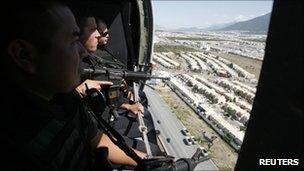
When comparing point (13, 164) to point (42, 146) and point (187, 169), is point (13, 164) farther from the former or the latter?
point (187, 169)

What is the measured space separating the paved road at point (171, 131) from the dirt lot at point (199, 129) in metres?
0.61

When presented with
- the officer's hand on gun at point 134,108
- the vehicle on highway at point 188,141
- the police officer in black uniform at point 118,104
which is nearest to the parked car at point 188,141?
the vehicle on highway at point 188,141

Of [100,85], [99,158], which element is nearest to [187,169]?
[99,158]

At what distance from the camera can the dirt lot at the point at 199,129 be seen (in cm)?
1952

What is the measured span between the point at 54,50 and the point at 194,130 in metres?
23.5

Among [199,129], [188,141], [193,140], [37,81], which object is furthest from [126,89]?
[199,129]

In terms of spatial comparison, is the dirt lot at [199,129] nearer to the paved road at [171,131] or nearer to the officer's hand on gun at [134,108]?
the paved road at [171,131]

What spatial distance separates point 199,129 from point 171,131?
314cm

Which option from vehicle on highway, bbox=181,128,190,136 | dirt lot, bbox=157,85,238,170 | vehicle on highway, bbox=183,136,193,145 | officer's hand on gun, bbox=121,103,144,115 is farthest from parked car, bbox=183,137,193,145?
officer's hand on gun, bbox=121,103,144,115

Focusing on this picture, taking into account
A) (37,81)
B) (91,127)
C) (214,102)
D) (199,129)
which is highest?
(37,81)

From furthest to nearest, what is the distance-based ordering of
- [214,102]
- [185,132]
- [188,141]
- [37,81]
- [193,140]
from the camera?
[214,102], [185,132], [193,140], [188,141], [37,81]

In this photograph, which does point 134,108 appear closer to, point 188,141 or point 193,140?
point 188,141

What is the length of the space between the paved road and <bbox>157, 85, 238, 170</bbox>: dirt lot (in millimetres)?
609

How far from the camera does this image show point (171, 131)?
23.3 meters
